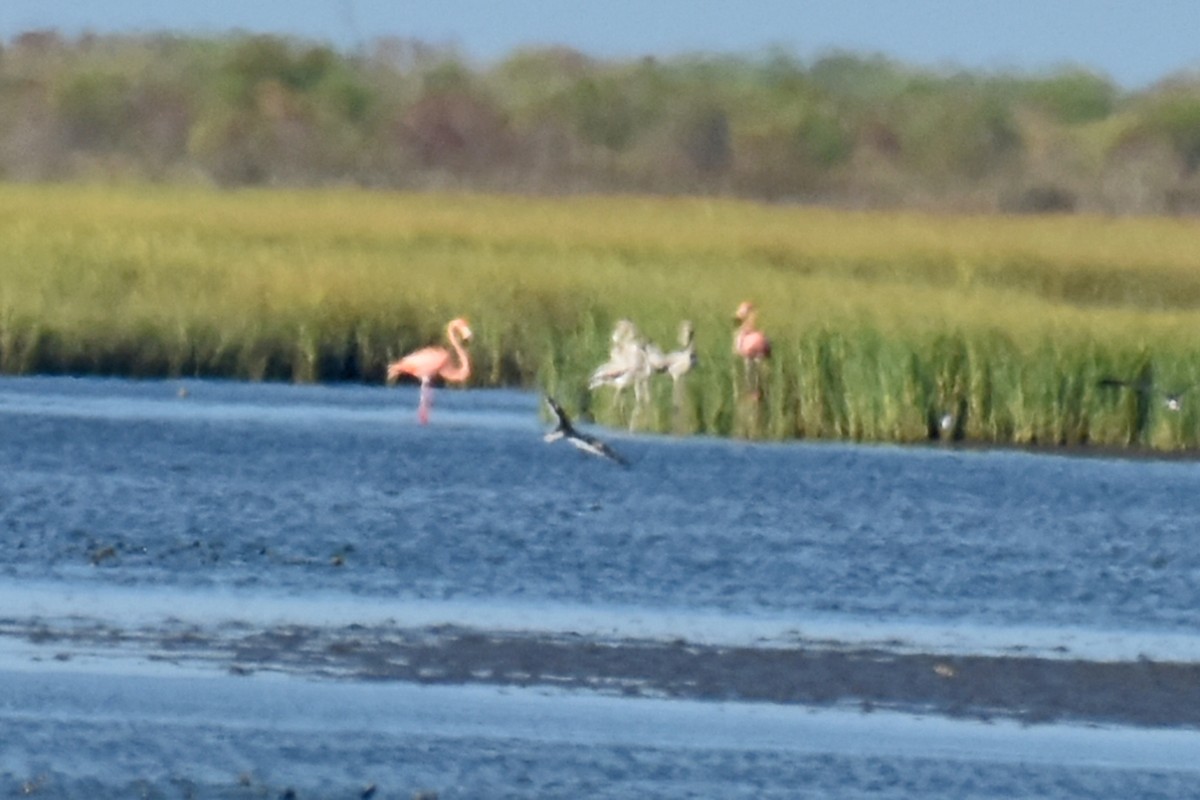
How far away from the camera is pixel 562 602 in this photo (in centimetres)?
1501

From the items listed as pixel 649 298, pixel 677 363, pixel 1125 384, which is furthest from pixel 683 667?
pixel 649 298

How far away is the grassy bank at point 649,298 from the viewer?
1003 inches

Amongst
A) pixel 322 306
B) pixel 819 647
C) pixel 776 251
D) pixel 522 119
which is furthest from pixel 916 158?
pixel 819 647

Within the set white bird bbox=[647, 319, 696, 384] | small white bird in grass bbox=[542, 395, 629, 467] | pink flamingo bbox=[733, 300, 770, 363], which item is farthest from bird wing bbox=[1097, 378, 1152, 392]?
small white bird in grass bbox=[542, 395, 629, 467]

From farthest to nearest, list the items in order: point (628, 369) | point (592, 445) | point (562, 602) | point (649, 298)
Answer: point (649, 298) → point (628, 369) → point (592, 445) → point (562, 602)

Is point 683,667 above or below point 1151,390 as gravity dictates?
below

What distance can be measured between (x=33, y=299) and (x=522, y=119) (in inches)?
1774

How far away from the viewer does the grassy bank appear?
2547 centimetres

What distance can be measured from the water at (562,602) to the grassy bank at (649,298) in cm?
87

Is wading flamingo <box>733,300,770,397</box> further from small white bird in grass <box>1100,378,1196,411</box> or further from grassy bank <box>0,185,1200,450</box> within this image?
small white bird in grass <box>1100,378,1196,411</box>

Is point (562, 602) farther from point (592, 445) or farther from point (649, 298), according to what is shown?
point (649, 298)

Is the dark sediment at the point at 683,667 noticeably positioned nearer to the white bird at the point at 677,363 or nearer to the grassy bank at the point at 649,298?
the grassy bank at the point at 649,298

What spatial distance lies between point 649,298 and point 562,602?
15.9 metres

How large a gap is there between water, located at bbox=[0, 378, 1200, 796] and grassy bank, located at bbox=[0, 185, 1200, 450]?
0.87m
